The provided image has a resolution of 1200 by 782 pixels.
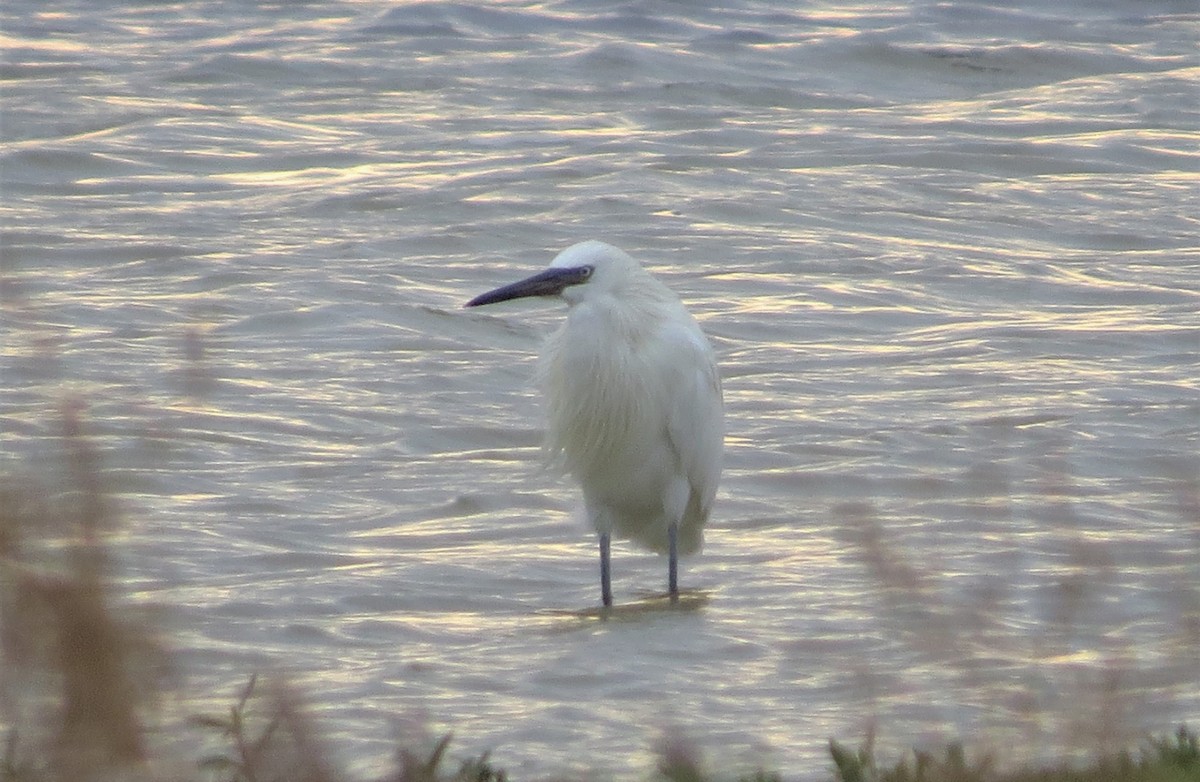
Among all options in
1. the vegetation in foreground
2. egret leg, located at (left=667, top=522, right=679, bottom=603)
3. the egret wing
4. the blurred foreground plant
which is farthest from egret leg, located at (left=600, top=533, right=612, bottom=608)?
the blurred foreground plant

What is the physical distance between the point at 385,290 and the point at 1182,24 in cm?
1106

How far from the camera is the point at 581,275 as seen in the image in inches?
239

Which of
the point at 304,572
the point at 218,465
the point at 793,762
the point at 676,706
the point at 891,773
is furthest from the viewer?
the point at 218,465

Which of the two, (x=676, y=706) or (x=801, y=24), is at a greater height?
(x=801, y=24)

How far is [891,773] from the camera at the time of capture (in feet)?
11.8

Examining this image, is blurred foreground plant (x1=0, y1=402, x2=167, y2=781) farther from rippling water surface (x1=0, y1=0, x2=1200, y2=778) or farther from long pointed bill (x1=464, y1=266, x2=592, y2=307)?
long pointed bill (x1=464, y1=266, x2=592, y2=307)

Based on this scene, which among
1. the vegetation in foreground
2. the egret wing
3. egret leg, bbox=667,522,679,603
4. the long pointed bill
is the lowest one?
egret leg, bbox=667,522,679,603

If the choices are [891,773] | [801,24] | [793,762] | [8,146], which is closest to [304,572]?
[793,762]

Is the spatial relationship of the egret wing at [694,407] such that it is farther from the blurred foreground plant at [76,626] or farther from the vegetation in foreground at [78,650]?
the blurred foreground plant at [76,626]

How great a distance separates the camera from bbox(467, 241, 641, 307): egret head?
6.06 metres

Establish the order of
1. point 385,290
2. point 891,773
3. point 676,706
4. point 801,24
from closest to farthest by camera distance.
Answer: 1. point 891,773
2. point 676,706
3. point 385,290
4. point 801,24

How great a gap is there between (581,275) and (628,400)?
18.0 inches

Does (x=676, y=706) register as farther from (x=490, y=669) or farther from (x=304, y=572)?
(x=304, y=572)

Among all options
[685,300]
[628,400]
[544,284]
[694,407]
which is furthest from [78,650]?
[685,300]
